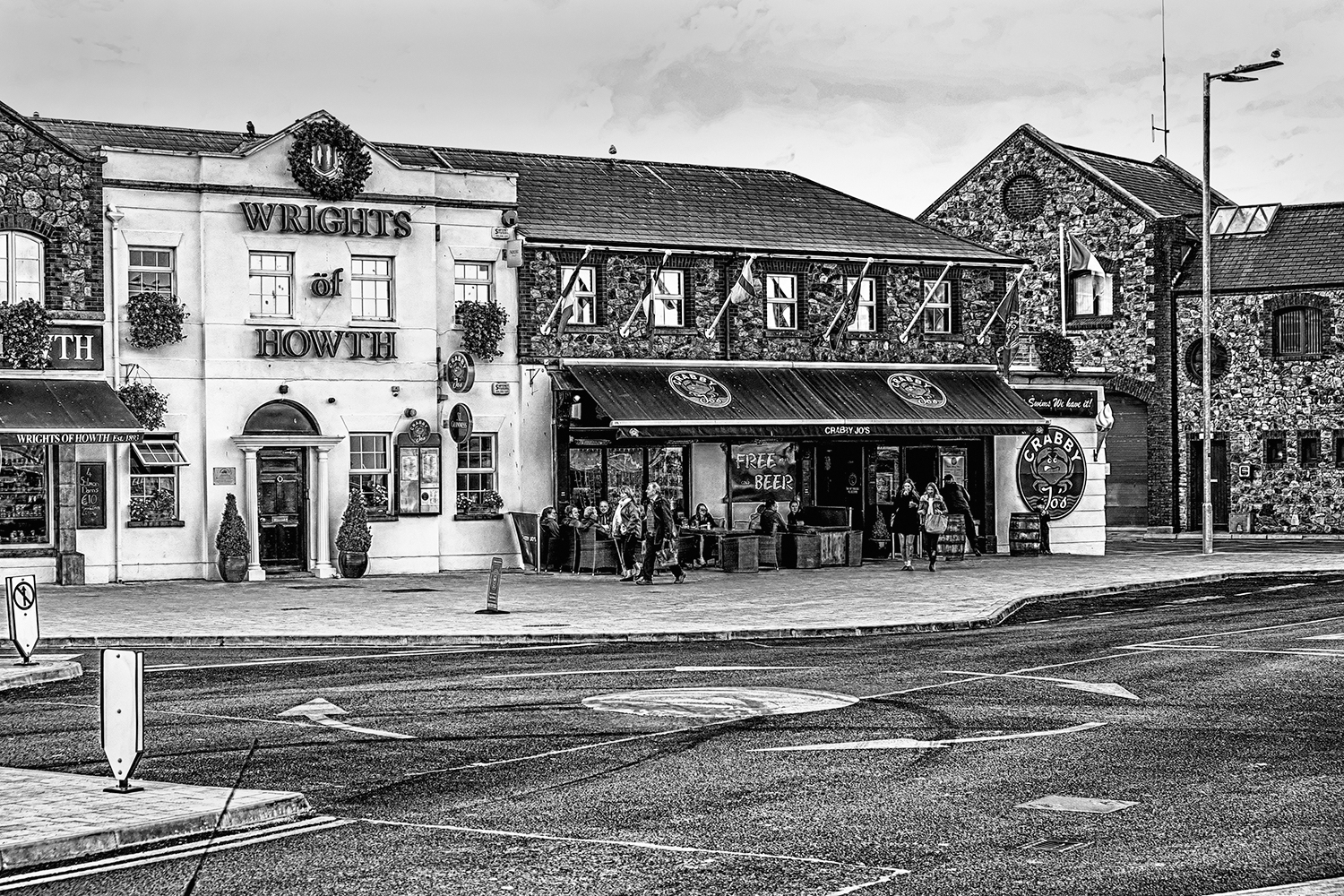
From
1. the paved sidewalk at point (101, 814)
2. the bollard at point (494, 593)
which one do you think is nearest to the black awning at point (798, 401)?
the bollard at point (494, 593)

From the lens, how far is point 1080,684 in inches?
631

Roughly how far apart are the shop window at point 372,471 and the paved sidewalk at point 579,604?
1536 mm

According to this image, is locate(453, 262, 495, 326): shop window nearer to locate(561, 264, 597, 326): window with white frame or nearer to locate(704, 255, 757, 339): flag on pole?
locate(561, 264, 597, 326): window with white frame

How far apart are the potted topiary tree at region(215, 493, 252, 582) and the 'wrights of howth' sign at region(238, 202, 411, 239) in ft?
16.3

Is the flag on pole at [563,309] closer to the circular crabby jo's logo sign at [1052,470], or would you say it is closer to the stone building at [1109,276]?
the circular crabby jo's logo sign at [1052,470]

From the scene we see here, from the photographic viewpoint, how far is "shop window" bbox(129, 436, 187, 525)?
96.5ft

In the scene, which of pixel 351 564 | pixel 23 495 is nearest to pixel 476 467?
pixel 351 564

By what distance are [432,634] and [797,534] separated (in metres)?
13.9

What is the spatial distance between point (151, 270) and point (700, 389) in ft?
33.9

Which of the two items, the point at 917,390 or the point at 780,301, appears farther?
the point at 917,390

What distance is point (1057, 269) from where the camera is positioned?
51.9 metres

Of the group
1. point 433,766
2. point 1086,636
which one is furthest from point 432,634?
point 433,766

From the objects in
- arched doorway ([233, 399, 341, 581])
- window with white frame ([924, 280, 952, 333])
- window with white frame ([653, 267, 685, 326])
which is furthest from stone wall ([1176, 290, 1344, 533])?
arched doorway ([233, 399, 341, 581])

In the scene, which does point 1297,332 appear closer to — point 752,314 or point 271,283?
point 752,314
